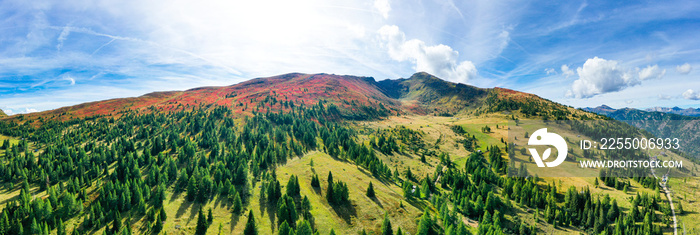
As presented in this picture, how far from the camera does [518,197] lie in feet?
472

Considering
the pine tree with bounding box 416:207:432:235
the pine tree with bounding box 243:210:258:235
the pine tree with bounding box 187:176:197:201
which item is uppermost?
the pine tree with bounding box 187:176:197:201

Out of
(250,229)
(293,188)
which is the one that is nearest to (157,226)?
(250,229)

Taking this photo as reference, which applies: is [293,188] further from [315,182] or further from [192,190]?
[192,190]

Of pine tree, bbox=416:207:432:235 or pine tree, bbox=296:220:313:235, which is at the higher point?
pine tree, bbox=296:220:313:235

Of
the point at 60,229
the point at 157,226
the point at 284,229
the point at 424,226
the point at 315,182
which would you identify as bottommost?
the point at 424,226

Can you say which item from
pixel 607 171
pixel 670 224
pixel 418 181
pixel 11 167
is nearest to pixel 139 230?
pixel 11 167

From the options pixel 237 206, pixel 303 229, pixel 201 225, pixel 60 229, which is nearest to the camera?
pixel 303 229

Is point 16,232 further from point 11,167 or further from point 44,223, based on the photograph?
point 11,167

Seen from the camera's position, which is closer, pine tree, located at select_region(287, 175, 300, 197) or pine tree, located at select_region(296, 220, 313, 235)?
pine tree, located at select_region(296, 220, 313, 235)

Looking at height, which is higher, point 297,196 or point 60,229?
point 297,196

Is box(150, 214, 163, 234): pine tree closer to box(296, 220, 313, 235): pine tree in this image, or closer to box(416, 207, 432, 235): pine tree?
box(296, 220, 313, 235): pine tree

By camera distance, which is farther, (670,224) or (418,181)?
(418,181)

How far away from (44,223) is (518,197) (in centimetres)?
22088

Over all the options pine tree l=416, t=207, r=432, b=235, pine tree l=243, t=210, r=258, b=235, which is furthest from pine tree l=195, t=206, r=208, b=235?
pine tree l=416, t=207, r=432, b=235
